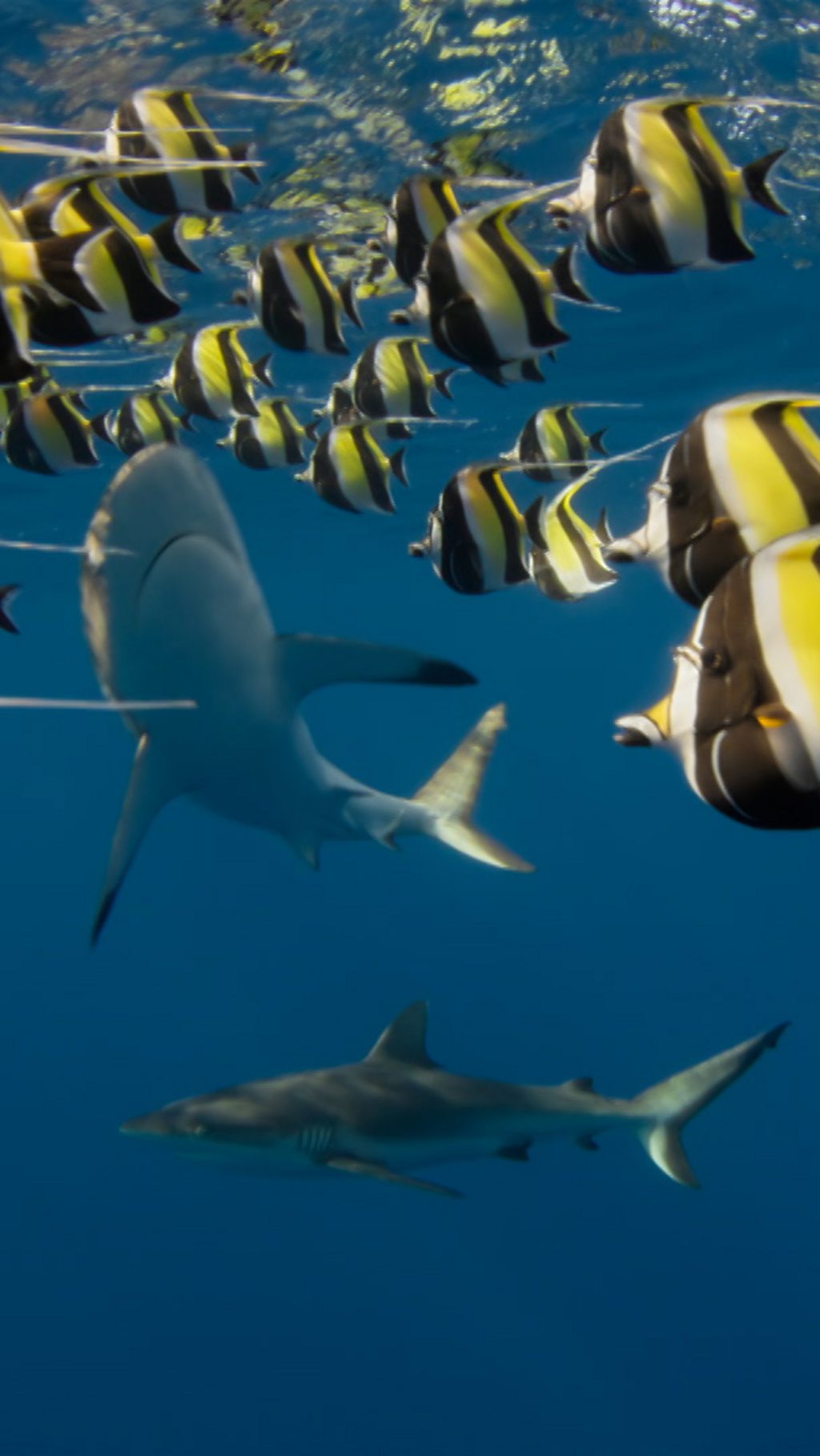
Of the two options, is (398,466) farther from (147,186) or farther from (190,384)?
(147,186)

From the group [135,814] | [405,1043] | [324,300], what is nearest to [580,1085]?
[405,1043]

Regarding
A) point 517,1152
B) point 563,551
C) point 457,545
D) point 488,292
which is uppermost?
point 488,292

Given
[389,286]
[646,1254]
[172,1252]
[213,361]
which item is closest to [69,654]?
[172,1252]

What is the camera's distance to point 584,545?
4664 mm

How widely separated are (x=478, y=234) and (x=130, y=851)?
3513 millimetres

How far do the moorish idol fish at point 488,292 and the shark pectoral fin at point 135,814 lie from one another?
2.95m

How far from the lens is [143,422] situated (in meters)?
7.20

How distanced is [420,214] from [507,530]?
4.03ft

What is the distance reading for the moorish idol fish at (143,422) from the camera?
7.11m

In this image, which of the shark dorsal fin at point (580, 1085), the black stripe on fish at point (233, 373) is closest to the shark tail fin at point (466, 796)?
the shark dorsal fin at point (580, 1085)

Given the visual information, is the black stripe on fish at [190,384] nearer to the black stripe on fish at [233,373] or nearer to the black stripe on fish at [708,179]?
the black stripe on fish at [233,373]

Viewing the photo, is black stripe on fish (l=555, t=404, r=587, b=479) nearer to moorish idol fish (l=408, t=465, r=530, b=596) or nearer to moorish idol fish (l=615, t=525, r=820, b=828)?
moorish idol fish (l=408, t=465, r=530, b=596)

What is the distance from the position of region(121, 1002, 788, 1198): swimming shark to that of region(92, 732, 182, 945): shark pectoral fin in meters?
3.17

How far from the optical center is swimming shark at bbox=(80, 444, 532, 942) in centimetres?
454
